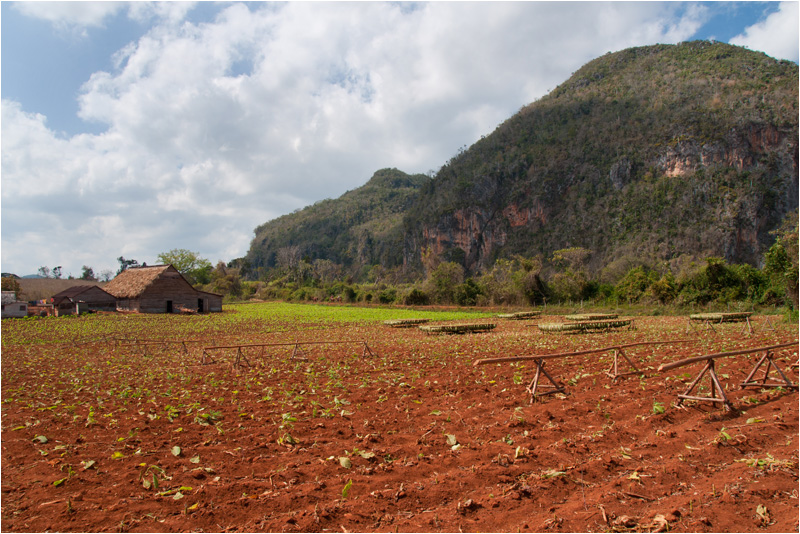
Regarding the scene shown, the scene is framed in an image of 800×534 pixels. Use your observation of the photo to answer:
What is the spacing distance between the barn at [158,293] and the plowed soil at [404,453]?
34.1 metres

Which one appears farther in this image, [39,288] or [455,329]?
[39,288]

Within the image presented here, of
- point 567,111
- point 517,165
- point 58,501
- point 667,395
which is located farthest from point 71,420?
point 567,111

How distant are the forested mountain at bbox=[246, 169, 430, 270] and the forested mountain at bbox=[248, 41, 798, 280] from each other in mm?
1181

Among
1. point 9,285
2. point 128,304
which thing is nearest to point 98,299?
point 128,304

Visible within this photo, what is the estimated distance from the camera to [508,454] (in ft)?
17.9

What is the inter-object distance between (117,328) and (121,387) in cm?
2051

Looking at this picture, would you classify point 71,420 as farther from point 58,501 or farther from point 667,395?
point 667,395

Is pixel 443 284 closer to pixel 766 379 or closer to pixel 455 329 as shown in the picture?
pixel 455 329

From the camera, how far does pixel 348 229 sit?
141 meters

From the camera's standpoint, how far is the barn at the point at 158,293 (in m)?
41.6

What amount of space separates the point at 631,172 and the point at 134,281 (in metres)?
78.0

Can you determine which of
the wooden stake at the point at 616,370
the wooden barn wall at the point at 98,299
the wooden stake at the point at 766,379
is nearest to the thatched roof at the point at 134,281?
the wooden barn wall at the point at 98,299

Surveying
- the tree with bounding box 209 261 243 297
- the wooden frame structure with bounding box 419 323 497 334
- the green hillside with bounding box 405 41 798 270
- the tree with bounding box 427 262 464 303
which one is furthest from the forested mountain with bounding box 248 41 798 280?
the wooden frame structure with bounding box 419 323 497 334

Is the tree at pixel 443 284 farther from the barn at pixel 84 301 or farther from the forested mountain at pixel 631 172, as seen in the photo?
the barn at pixel 84 301
